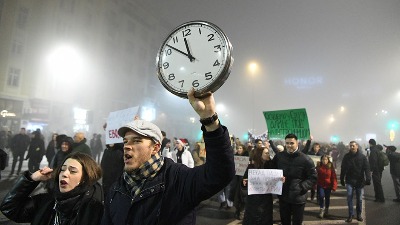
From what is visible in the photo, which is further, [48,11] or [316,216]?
[48,11]

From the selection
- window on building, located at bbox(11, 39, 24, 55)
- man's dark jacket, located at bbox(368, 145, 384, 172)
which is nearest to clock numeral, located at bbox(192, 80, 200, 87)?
man's dark jacket, located at bbox(368, 145, 384, 172)

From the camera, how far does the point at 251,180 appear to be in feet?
17.8

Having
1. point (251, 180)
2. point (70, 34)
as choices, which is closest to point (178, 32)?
point (251, 180)

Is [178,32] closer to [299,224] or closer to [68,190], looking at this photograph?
[68,190]

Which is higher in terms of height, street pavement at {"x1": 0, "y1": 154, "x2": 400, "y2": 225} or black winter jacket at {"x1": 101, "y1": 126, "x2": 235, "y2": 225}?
black winter jacket at {"x1": 101, "y1": 126, "x2": 235, "y2": 225}

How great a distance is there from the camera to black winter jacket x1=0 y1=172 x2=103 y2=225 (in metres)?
2.55

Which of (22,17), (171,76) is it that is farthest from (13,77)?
(171,76)

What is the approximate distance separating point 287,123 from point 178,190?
21.9 feet

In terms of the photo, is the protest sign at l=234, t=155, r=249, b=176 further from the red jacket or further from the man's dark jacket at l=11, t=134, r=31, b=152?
the man's dark jacket at l=11, t=134, r=31, b=152

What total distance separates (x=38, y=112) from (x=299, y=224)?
110ft

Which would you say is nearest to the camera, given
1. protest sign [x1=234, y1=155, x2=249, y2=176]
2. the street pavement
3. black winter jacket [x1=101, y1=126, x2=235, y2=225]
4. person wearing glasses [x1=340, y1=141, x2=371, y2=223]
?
black winter jacket [x1=101, y1=126, x2=235, y2=225]

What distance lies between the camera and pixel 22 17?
33219 millimetres

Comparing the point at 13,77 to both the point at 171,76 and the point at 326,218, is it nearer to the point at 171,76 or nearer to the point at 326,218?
the point at 326,218

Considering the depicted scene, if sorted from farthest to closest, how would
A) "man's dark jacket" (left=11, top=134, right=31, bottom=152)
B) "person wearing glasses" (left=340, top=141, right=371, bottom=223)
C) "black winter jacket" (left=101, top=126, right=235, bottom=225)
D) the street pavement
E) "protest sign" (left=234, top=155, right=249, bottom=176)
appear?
1. "man's dark jacket" (left=11, top=134, right=31, bottom=152)
2. "person wearing glasses" (left=340, top=141, right=371, bottom=223)
3. "protest sign" (left=234, top=155, right=249, bottom=176)
4. the street pavement
5. "black winter jacket" (left=101, top=126, right=235, bottom=225)
